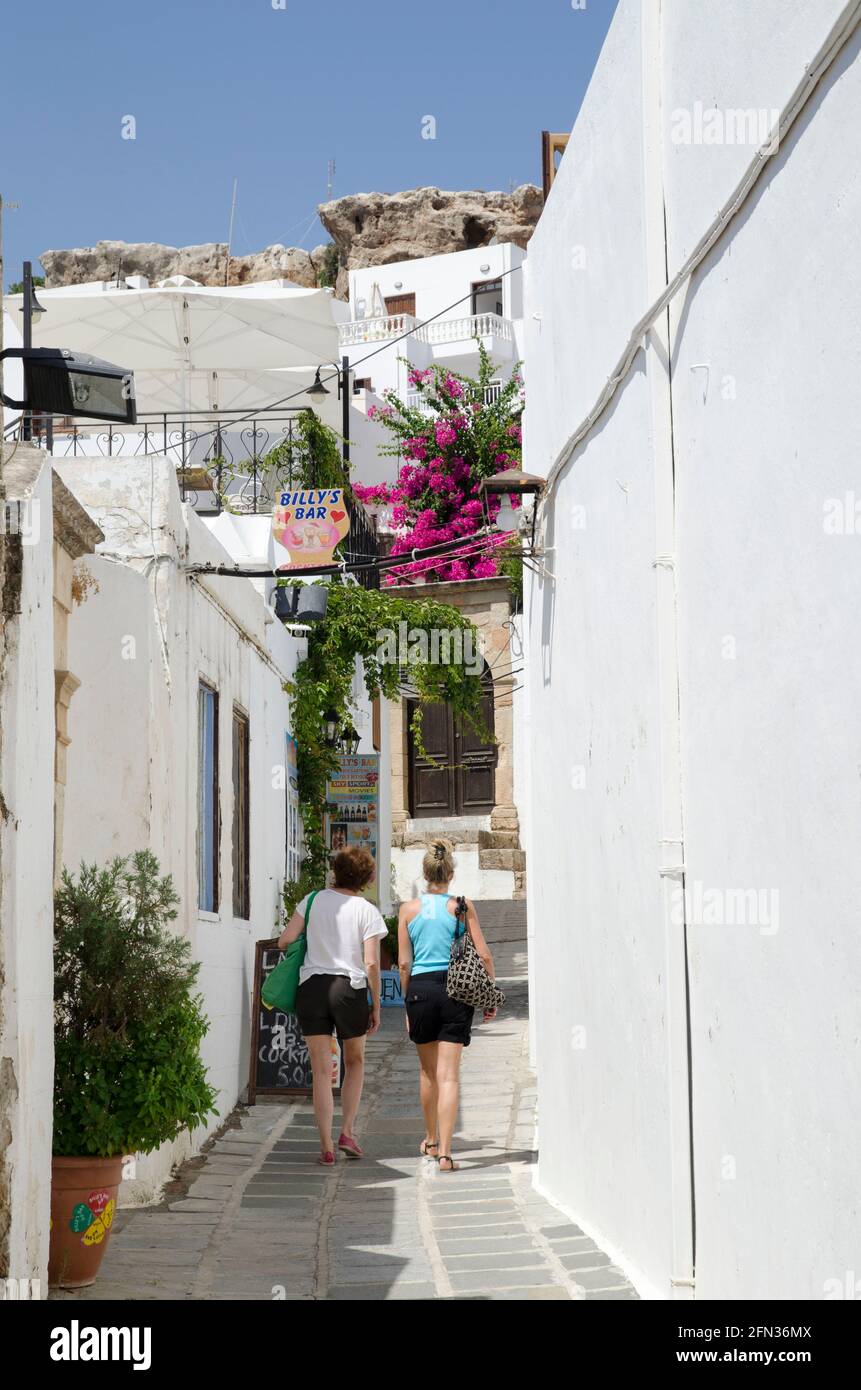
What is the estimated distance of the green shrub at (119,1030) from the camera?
578 centimetres

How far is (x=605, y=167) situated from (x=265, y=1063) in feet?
23.1

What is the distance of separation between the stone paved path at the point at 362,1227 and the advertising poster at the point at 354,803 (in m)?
7.21

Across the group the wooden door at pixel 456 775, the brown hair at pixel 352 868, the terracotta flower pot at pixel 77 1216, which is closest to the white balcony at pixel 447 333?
the wooden door at pixel 456 775

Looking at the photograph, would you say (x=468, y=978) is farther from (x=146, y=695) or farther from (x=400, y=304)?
(x=400, y=304)

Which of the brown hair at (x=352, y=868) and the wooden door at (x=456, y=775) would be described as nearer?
the brown hair at (x=352, y=868)

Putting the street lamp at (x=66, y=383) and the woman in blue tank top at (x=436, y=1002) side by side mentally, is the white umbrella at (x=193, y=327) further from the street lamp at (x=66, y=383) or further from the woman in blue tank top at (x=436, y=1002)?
the street lamp at (x=66, y=383)

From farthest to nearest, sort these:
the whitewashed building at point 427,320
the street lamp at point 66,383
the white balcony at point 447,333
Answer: the white balcony at point 447,333 < the whitewashed building at point 427,320 < the street lamp at point 66,383

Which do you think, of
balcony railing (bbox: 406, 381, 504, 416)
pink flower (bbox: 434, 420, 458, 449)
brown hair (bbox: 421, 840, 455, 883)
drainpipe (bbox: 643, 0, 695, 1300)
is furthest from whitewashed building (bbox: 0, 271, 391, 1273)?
balcony railing (bbox: 406, 381, 504, 416)

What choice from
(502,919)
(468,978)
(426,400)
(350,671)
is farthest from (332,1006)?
(426,400)

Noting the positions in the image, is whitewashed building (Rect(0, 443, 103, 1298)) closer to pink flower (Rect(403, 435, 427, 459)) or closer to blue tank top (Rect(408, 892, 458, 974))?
blue tank top (Rect(408, 892, 458, 974))

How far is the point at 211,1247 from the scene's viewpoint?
22.0ft

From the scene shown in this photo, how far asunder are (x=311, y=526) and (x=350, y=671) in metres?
1.76

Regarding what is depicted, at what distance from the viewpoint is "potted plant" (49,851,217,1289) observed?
573 cm

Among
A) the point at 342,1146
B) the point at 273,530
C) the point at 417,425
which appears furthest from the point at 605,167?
the point at 417,425
